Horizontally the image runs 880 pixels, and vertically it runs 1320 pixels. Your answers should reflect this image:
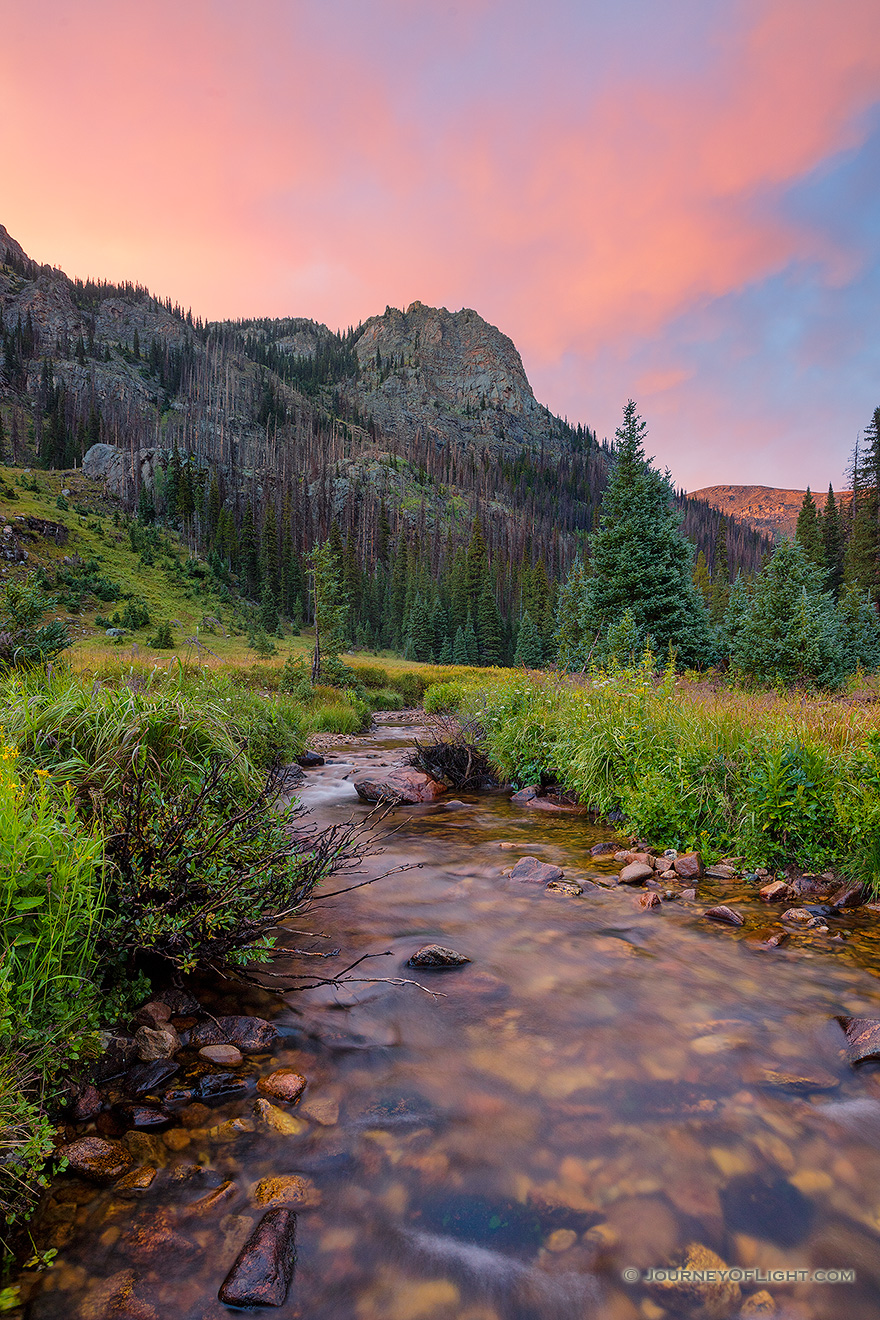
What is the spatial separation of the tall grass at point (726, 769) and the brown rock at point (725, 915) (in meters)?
1.29

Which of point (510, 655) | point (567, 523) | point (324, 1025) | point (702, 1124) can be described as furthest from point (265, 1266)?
point (567, 523)

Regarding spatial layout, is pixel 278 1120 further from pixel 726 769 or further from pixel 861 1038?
pixel 726 769

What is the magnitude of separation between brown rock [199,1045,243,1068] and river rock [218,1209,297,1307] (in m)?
0.96

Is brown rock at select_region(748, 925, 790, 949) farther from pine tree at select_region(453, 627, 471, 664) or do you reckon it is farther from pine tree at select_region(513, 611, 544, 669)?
pine tree at select_region(453, 627, 471, 664)

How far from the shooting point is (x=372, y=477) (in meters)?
138

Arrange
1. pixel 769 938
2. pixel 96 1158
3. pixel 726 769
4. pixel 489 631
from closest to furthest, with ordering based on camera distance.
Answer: pixel 96 1158, pixel 769 938, pixel 726 769, pixel 489 631

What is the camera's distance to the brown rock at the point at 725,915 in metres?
5.41

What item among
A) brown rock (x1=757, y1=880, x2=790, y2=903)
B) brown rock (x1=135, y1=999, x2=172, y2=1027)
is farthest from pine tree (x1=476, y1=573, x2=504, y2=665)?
brown rock (x1=135, y1=999, x2=172, y2=1027)

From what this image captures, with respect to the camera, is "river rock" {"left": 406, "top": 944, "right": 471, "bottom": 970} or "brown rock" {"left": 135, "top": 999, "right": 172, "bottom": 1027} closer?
"brown rock" {"left": 135, "top": 999, "right": 172, "bottom": 1027}

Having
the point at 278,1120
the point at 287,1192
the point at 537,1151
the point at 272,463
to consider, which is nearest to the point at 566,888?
the point at 537,1151

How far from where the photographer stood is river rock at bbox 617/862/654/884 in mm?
6438

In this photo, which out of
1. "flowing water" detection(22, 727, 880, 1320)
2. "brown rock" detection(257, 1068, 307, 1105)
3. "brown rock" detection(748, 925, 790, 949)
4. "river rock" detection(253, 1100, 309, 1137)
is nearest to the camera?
"flowing water" detection(22, 727, 880, 1320)

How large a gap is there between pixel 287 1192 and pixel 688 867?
212 inches

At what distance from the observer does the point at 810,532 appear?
2341 inches
